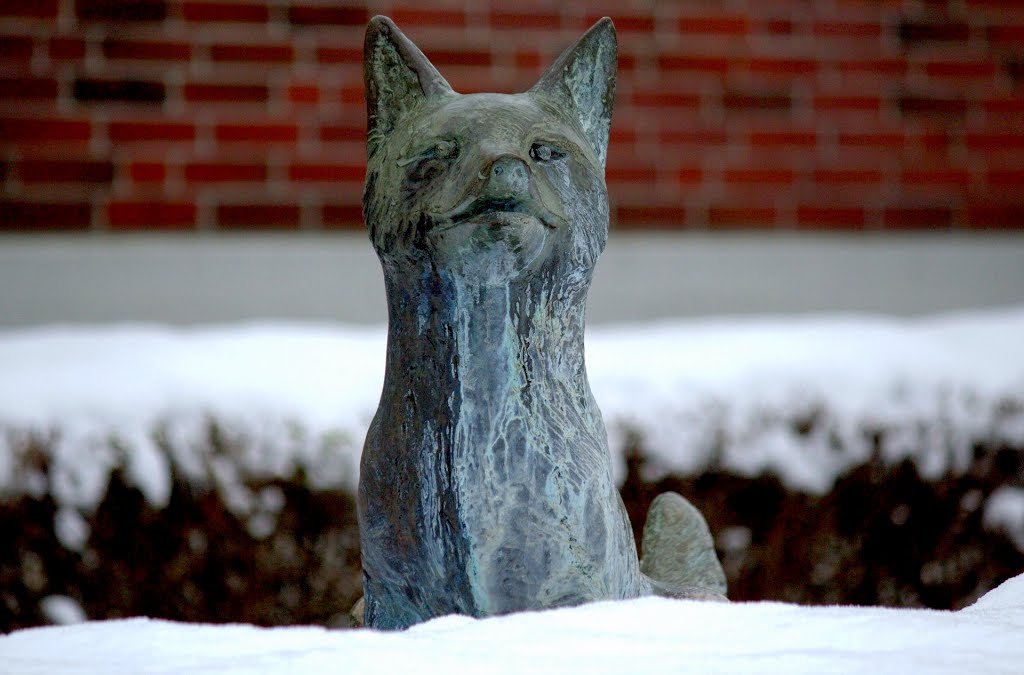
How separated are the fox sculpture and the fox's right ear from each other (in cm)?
2

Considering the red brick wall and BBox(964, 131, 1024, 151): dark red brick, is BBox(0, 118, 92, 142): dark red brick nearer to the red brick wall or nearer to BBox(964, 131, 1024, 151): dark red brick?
the red brick wall

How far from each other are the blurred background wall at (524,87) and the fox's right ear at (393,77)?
1767mm

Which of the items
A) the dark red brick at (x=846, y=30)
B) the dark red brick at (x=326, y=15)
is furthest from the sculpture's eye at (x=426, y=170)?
the dark red brick at (x=846, y=30)

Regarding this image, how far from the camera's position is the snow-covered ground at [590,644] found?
93 centimetres

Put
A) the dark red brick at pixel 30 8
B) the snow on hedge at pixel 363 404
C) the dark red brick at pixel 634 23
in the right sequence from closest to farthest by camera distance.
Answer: the snow on hedge at pixel 363 404 < the dark red brick at pixel 30 8 < the dark red brick at pixel 634 23

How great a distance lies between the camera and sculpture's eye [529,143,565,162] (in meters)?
1.19

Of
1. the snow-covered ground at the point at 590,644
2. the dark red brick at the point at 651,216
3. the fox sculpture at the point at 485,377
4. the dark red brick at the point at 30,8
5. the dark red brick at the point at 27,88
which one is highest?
the dark red brick at the point at 30,8

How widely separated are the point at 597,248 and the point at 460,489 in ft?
1.03

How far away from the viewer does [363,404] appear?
2.32m

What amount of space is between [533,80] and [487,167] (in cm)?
205

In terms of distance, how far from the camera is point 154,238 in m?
3.00

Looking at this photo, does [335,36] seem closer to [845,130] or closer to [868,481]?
[845,130]

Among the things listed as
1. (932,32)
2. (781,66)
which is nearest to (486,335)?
(781,66)

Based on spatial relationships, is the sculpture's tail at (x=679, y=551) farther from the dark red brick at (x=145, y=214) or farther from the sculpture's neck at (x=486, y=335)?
the dark red brick at (x=145, y=214)
